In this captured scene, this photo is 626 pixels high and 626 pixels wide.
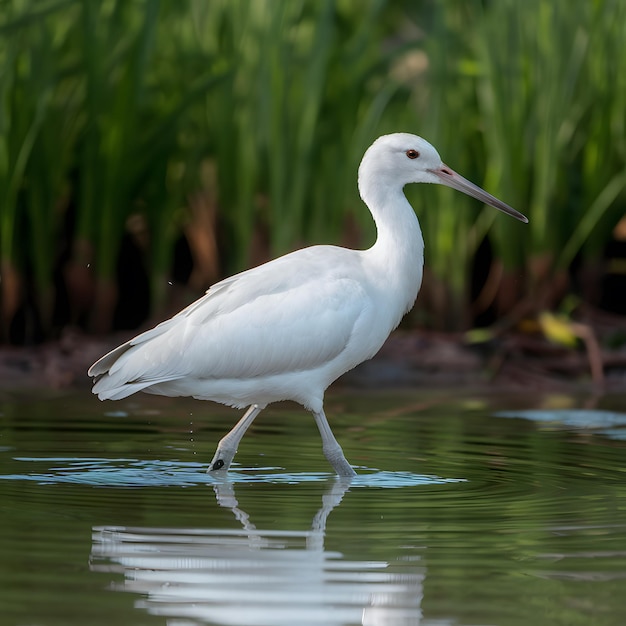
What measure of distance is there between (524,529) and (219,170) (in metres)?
5.14

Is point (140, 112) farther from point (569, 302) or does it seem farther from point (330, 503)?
point (330, 503)

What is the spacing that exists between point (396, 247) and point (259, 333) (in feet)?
2.44

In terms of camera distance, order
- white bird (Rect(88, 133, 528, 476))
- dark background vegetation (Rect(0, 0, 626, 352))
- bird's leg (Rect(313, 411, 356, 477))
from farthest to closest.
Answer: dark background vegetation (Rect(0, 0, 626, 352)) < white bird (Rect(88, 133, 528, 476)) < bird's leg (Rect(313, 411, 356, 477))

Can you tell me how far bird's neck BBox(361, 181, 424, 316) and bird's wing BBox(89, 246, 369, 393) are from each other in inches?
7.0

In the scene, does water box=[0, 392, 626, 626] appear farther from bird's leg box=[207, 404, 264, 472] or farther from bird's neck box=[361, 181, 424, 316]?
bird's neck box=[361, 181, 424, 316]

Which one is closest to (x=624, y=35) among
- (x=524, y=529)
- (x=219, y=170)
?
(x=219, y=170)

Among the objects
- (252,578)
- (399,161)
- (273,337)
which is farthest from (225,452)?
(252,578)

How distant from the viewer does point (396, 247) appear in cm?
696

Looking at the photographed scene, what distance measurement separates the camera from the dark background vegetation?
373 inches

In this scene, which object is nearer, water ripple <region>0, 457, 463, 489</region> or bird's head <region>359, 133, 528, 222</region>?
water ripple <region>0, 457, 463, 489</region>

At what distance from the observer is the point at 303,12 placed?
10.5 m

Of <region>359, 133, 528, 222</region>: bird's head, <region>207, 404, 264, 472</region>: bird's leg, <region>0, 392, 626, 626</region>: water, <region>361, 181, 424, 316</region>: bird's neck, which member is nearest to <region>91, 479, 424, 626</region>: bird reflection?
<region>0, 392, 626, 626</region>: water

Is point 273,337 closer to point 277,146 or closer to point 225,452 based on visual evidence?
point 225,452

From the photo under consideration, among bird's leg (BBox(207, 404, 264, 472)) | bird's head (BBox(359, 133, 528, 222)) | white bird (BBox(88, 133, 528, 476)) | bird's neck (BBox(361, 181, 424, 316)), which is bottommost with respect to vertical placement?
bird's leg (BBox(207, 404, 264, 472))
